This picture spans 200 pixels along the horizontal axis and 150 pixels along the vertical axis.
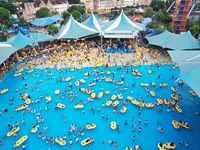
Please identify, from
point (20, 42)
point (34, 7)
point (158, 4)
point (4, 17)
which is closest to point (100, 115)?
point (20, 42)

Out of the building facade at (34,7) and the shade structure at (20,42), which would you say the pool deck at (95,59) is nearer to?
the shade structure at (20,42)

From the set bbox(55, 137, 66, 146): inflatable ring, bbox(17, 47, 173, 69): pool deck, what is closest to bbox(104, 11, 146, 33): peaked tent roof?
bbox(17, 47, 173, 69): pool deck

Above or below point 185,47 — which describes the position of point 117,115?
below

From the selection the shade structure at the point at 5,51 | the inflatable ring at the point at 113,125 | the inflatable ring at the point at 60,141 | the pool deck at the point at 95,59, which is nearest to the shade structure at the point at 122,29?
the pool deck at the point at 95,59

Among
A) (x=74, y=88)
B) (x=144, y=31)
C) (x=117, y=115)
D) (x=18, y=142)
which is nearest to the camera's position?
(x=18, y=142)

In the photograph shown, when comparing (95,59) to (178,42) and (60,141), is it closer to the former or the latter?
(178,42)

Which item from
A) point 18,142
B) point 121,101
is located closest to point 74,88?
point 121,101

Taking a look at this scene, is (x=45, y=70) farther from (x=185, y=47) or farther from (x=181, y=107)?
(x=185, y=47)
